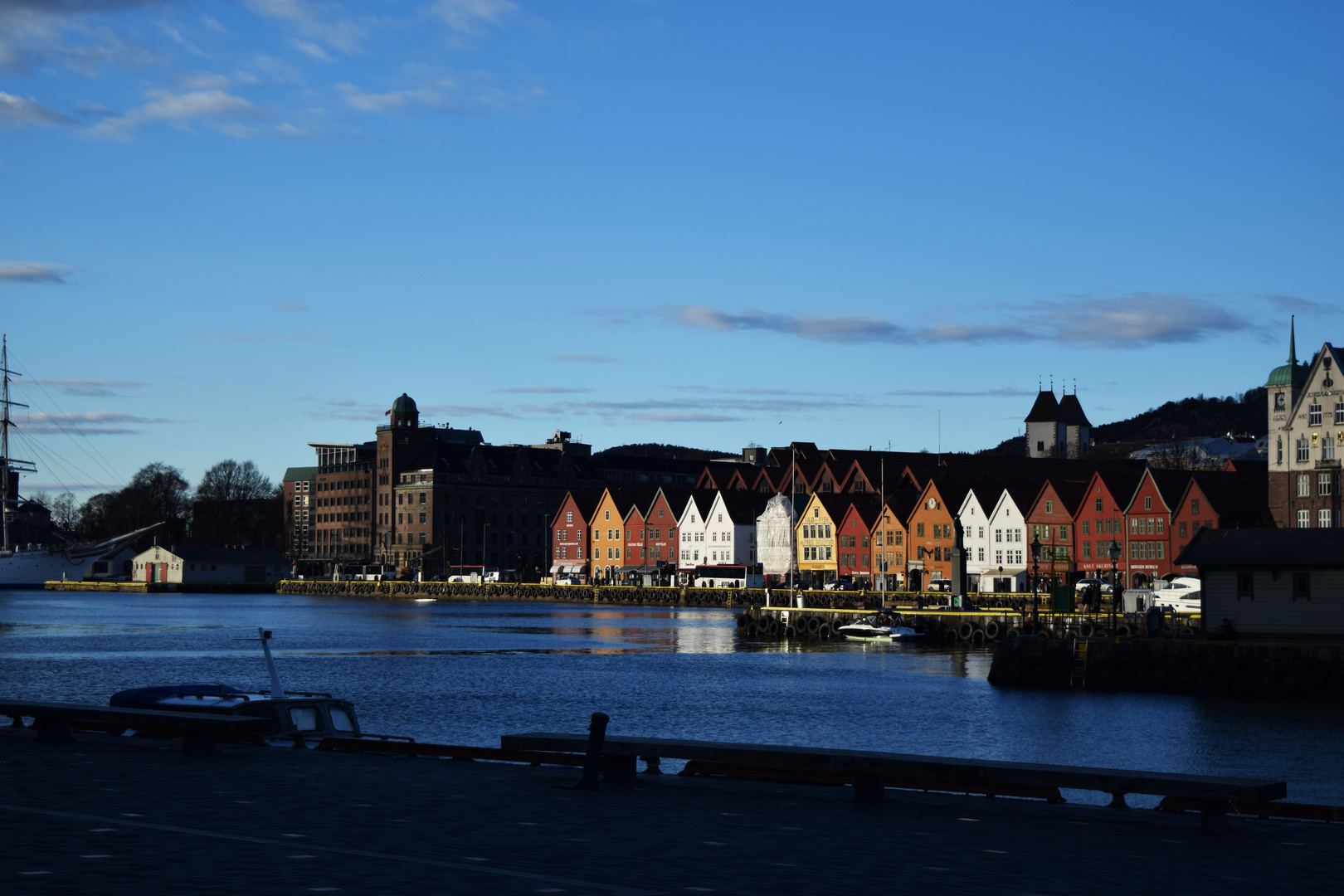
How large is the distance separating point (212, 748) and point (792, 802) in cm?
931

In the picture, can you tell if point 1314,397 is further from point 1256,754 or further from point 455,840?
point 455,840

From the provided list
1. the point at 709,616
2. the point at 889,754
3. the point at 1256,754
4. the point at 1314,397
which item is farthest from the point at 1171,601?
the point at 889,754

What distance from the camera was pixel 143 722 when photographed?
74.5 ft

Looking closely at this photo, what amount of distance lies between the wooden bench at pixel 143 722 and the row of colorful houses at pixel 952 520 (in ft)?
299

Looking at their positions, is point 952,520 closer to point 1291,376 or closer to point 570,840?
point 1291,376

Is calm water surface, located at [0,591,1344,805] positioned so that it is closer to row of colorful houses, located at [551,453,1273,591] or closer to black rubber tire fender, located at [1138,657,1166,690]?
black rubber tire fender, located at [1138,657,1166,690]

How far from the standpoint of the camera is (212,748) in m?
22.6

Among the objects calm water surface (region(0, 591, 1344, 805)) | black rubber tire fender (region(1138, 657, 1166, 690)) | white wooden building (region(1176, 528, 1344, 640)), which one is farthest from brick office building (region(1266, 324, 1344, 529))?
black rubber tire fender (region(1138, 657, 1166, 690))

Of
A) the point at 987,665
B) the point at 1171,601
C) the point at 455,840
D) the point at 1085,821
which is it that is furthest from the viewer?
the point at 1171,601

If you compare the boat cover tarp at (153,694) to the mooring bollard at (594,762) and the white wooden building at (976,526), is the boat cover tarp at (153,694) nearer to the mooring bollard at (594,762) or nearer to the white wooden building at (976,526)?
the mooring bollard at (594,762)

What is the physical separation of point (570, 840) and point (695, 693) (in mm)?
49656

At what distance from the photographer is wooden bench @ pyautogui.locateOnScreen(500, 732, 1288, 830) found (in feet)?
53.2

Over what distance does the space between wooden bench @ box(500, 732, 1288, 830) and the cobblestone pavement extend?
0.36 meters

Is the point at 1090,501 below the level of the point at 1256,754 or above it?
above
